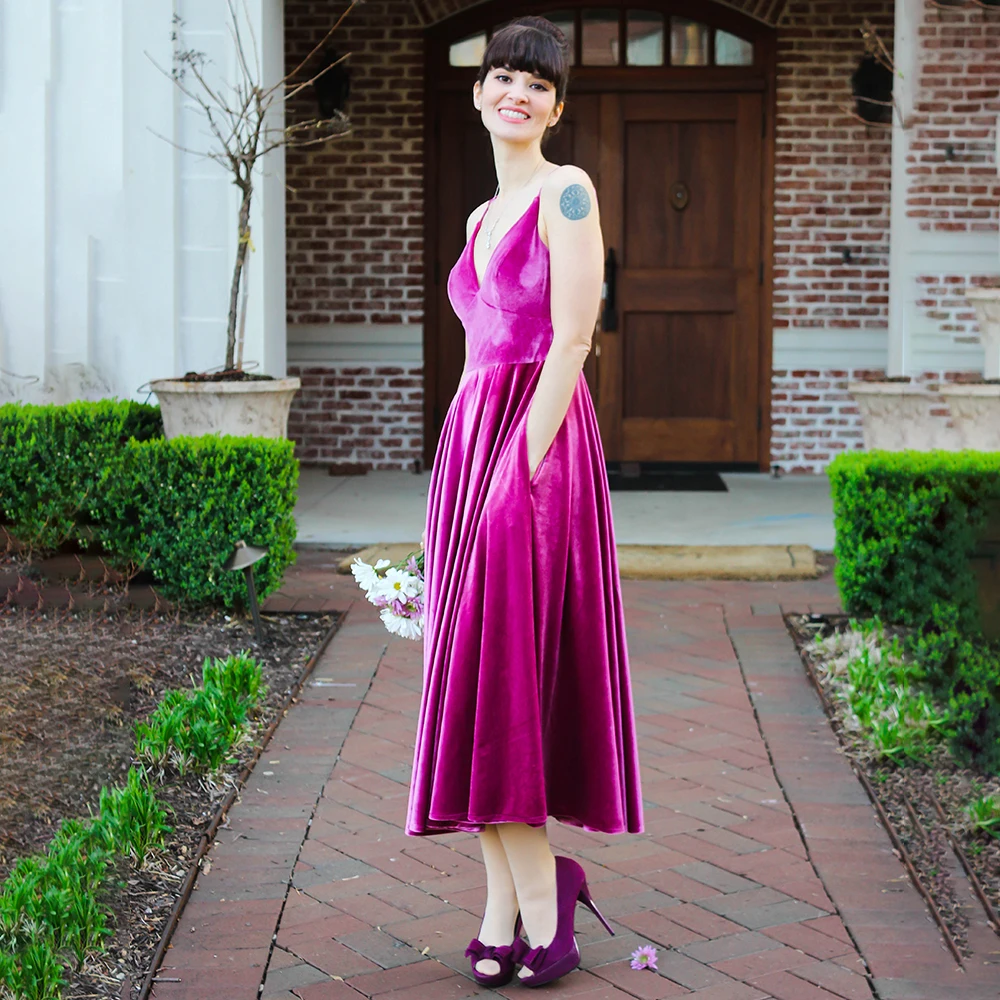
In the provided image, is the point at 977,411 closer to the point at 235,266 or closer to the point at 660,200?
the point at 235,266

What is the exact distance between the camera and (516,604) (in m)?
2.60

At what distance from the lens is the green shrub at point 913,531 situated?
4.84 m

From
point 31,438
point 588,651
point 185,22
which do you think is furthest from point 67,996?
point 185,22

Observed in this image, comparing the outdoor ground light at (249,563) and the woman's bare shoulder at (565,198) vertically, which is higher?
A: the woman's bare shoulder at (565,198)

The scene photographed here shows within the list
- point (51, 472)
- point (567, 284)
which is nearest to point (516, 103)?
point (567, 284)

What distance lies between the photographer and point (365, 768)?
4.07m

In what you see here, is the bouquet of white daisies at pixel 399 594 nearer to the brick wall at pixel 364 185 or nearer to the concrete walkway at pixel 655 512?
the concrete walkway at pixel 655 512

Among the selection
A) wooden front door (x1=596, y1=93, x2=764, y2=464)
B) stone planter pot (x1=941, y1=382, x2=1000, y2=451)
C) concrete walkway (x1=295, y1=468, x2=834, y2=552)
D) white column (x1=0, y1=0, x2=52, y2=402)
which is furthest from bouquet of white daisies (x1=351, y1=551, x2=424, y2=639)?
wooden front door (x1=596, y1=93, x2=764, y2=464)

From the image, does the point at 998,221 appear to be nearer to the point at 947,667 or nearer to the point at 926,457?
the point at 926,457

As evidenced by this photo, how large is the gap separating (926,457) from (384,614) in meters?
2.85

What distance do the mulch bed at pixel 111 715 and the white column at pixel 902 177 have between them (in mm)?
3839

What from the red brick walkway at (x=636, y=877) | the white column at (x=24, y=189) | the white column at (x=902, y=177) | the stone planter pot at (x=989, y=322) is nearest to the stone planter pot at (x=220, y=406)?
the white column at (x=24, y=189)

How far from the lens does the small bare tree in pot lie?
20.1 feet

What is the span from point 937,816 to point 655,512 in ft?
14.6
